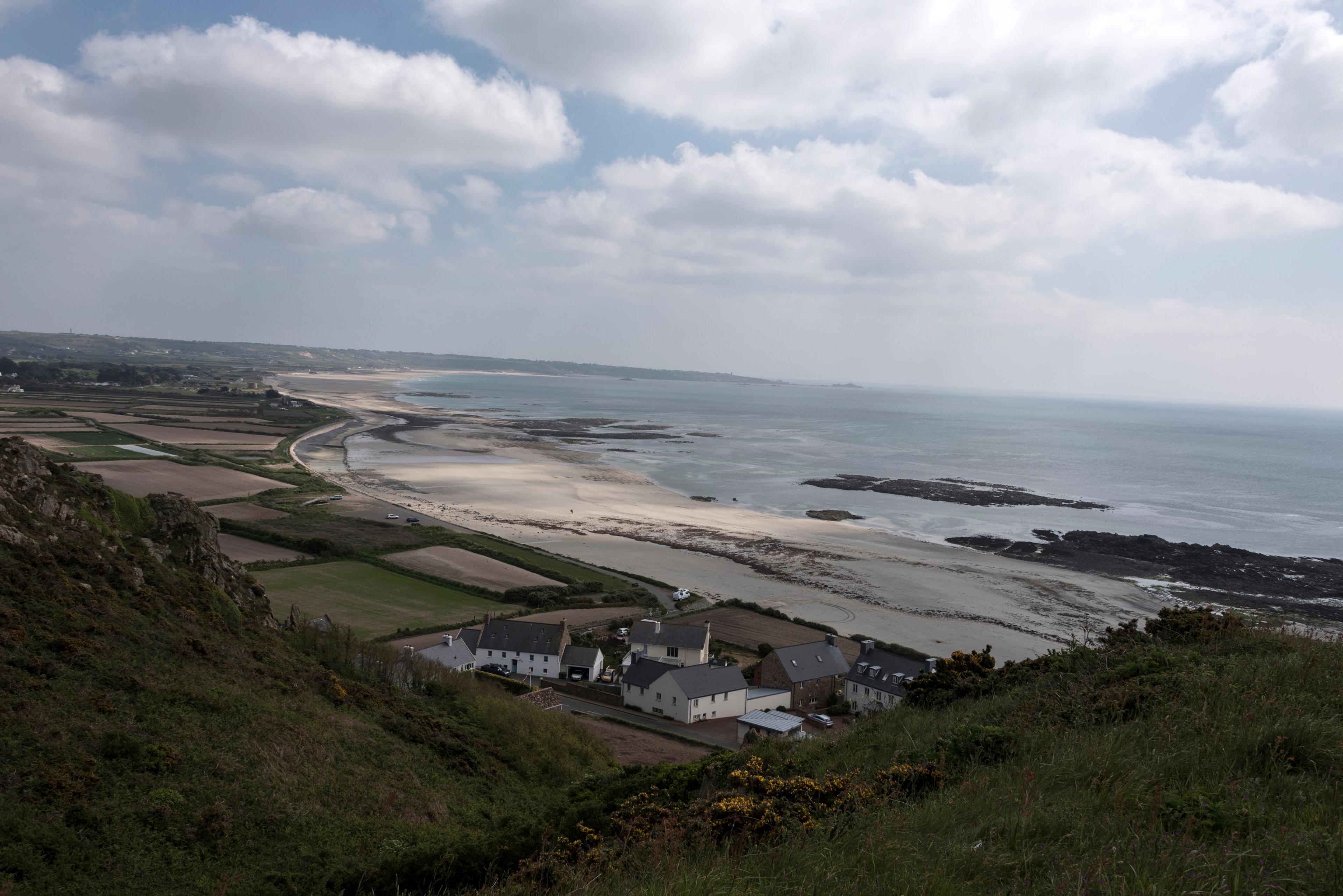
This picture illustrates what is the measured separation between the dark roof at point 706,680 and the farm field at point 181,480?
46.1 m

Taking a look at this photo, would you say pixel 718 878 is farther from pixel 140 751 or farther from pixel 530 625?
pixel 530 625

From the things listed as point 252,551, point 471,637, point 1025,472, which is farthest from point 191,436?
point 1025,472

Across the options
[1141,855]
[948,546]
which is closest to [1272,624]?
[1141,855]

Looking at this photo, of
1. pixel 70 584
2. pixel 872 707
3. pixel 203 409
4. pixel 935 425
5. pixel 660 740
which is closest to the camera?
pixel 70 584

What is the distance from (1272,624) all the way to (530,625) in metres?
27.9

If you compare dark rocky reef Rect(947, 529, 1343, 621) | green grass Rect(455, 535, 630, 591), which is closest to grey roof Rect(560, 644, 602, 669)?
green grass Rect(455, 535, 630, 591)

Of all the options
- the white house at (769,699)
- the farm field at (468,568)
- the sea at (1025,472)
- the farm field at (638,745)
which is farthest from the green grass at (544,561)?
the sea at (1025,472)

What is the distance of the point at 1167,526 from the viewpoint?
64062 mm

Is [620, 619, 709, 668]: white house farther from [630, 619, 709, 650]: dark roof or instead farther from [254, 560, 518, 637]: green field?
[254, 560, 518, 637]: green field

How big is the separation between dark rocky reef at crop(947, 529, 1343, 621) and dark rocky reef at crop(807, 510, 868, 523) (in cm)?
956

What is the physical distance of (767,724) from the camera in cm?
2603

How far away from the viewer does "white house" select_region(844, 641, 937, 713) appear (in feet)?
93.6

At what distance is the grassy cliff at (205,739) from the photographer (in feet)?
35.2

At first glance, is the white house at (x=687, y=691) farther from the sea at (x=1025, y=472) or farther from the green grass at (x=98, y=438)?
the green grass at (x=98, y=438)
